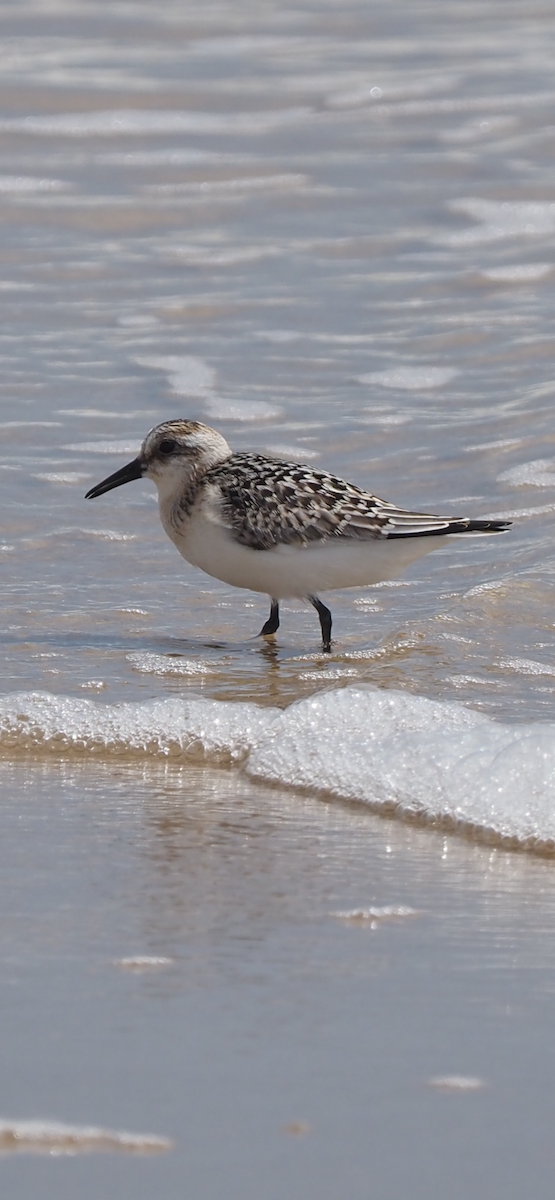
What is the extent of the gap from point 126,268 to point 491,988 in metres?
9.90

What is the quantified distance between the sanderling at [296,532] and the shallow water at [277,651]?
239mm

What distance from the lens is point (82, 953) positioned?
3104mm

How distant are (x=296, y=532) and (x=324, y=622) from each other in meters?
0.34

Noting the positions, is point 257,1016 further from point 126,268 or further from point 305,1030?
point 126,268

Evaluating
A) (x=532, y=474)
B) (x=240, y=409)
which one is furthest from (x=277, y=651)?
(x=240, y=409)

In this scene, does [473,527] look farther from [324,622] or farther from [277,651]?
[277,651]

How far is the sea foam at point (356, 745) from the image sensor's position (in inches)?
162

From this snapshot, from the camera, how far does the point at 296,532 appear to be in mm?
5992

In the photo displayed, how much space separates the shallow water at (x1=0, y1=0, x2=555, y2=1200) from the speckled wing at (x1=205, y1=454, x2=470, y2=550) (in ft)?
1.22

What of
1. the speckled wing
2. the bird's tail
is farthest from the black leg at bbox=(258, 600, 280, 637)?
the bird's tail

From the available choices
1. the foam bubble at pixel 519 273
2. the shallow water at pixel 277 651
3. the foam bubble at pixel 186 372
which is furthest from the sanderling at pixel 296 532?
the foam bubble at pixel 519 273

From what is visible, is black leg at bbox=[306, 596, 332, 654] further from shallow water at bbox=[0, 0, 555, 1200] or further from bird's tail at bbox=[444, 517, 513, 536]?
bird's tail at bbox=[444, 517, 513, 536]

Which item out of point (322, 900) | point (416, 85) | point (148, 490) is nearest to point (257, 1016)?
point (322, 900)

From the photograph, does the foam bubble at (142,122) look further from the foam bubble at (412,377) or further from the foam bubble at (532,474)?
the foam bubble at (532,474)
